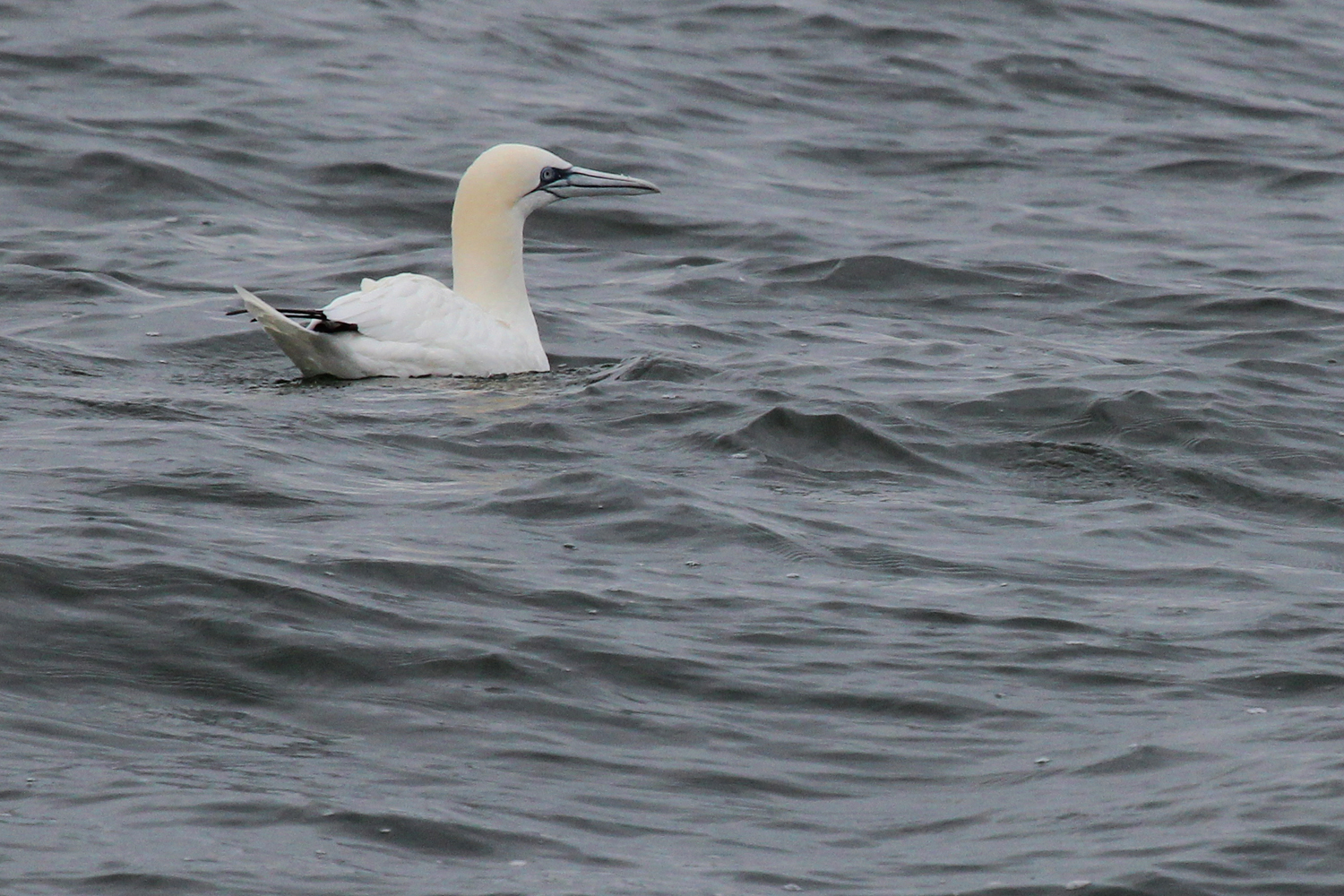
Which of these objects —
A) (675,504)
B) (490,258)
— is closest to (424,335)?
(490,258)

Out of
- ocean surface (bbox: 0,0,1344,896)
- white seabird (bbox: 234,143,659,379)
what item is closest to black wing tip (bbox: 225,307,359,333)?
white seabird (bbox: 234,143,659,379)

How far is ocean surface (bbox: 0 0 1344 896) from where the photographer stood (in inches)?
198

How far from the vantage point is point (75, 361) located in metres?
9.36

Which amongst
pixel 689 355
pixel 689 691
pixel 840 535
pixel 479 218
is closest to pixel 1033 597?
pixel 840 535

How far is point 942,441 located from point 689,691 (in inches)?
123

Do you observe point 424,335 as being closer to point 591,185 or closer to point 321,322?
point 321,322

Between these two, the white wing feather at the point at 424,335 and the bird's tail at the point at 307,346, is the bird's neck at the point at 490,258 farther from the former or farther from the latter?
the bird's tail at the point at 307,346

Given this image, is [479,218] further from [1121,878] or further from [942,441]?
[1121,878]

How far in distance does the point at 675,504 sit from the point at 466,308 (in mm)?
2707

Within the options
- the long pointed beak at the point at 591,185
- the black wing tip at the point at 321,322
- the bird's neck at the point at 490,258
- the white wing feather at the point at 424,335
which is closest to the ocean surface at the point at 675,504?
the white wing feather at the point at 424,335

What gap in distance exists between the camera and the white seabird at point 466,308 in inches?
368

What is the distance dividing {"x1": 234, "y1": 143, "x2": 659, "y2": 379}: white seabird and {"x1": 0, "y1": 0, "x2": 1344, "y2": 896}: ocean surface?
154 mm

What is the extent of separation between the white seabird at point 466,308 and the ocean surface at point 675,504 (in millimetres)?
154

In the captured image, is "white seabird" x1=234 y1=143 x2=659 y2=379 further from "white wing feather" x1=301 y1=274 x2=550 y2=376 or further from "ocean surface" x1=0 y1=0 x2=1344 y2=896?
"ocean surface" x1=0 y1=0 x2=1344 y2=896
